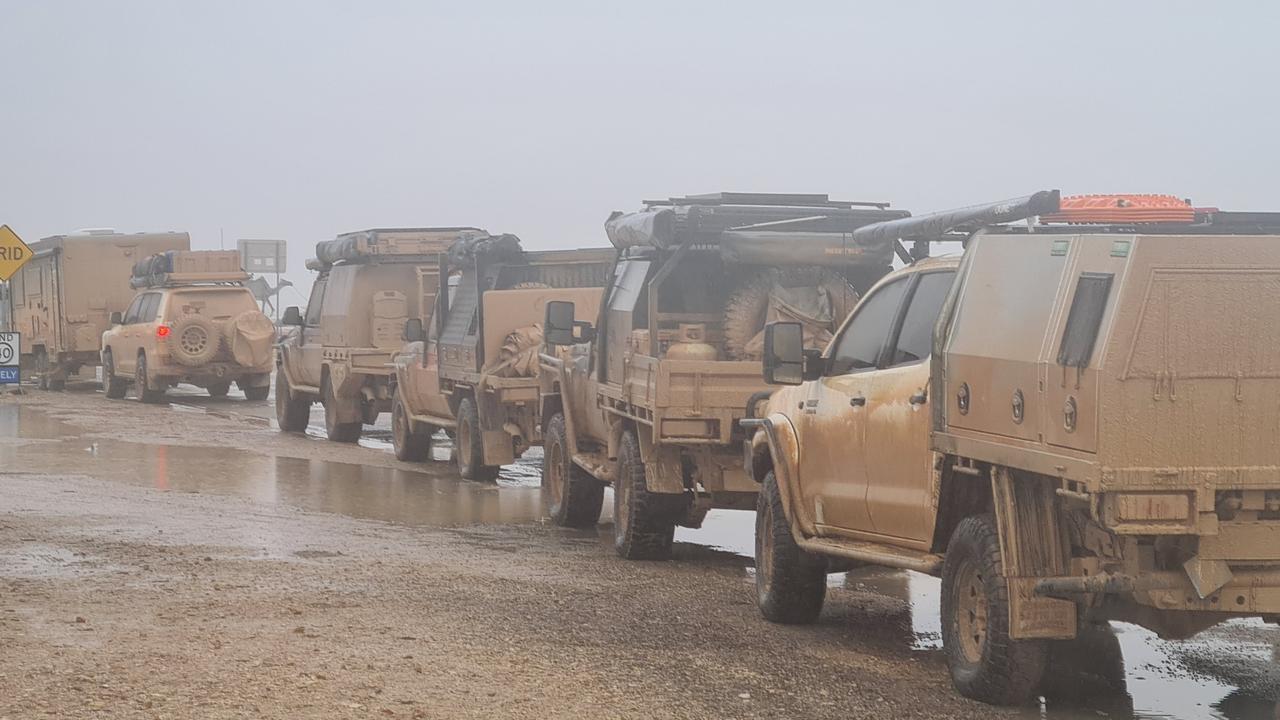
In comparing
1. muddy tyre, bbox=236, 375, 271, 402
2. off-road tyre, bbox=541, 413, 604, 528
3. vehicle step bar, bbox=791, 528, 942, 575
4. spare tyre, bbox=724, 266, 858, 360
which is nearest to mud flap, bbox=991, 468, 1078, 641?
vehicle step bar, bbox=791, 528, 942, 575

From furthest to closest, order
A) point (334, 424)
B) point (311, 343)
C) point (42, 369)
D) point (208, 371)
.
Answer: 1. point (42, 369)
2. point (208, 371)
3. point (311, 343)
4. point (334, 424)

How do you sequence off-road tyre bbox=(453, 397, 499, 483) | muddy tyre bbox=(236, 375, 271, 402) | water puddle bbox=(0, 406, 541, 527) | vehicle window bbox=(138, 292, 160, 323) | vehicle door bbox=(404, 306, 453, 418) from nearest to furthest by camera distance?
water puddle bbox=(0, 406, 541, 527) < off-road tyre bbox=(453, 397, 499, 483) < vehicle door bbox=(404, 306, 453, 418) < vehicle window bbox=(138, 292, 160, 323) < muddy tyre bbox=(236, 375, 271, 402)

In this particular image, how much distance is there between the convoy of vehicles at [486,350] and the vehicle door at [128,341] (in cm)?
1241

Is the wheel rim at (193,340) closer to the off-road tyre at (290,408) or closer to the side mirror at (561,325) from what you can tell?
the off-road tyre at (290,408)

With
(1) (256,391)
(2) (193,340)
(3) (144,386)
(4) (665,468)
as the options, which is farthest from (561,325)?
(1) (256,391)

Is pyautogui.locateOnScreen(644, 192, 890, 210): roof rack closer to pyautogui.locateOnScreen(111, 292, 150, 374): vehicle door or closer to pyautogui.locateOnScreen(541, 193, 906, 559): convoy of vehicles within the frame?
pyautogui.locateOnScreen(541, 193, 906, 559): convoy of vehicles

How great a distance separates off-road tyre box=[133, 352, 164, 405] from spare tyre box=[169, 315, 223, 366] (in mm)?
1186

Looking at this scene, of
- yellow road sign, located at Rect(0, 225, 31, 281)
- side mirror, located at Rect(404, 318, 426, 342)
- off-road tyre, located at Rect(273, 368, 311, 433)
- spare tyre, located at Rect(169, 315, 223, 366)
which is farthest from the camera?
yellow road sign, located at Rect(0, 225, 31, 281)

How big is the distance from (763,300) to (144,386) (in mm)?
20736

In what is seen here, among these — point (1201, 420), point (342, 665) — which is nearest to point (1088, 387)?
point (1201, 420)

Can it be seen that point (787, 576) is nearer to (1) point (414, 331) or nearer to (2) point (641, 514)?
(2) point (641, 514)

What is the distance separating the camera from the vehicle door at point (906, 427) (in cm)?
789

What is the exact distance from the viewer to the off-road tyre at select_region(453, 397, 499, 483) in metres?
17.8

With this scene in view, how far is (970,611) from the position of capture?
746 cm
